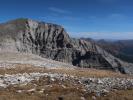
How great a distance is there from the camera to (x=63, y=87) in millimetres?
34688

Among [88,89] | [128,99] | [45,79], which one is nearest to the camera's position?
[128,99]

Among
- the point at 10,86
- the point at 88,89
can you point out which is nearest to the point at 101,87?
the point at 88,89

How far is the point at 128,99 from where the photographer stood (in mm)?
29797

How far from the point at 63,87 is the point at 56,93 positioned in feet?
10.5

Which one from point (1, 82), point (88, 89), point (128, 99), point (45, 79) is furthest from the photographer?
point (45, 79)

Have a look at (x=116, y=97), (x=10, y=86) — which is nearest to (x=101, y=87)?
(x=116, y=97)

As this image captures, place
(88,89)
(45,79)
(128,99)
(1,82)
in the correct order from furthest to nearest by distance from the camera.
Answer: (45,79) → (1,82) → (88,89) → (128,99)

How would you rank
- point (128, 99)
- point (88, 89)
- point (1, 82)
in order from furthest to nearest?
point (1, 82) → point (88, 89) → point (128, 99)

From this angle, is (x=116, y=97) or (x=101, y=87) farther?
(x=101, y=87)

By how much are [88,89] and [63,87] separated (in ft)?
10.4

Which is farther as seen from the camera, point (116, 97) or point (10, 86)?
point (10, 86)

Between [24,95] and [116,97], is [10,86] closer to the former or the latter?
[24,95]

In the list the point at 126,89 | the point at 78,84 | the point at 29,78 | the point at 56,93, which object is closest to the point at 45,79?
the point at 29,78

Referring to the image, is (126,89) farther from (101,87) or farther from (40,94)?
(40,94)
